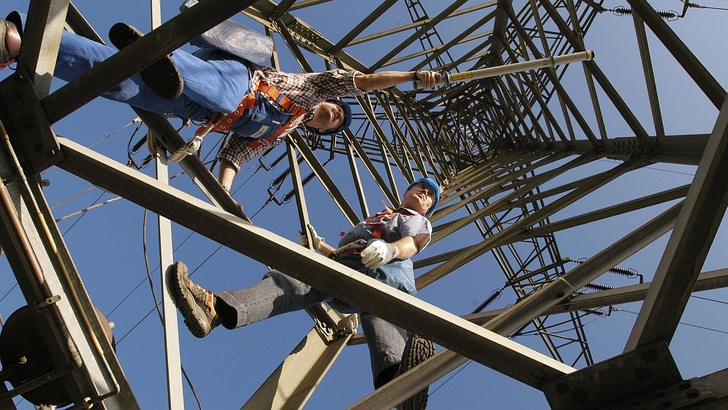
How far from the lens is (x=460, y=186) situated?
9461 millimetres

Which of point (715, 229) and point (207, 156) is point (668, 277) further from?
point (207, 156)

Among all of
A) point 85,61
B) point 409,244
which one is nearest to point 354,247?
point 409,244

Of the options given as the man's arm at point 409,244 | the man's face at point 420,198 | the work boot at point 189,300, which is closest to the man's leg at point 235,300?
the work boot at point 189,300

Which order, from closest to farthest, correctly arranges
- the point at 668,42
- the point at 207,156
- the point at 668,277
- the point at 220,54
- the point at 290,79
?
1. the point at 668,277
2. the point at 220,54
3. the point at 290,79
4. the point at 668,42
5. the point at 207,156

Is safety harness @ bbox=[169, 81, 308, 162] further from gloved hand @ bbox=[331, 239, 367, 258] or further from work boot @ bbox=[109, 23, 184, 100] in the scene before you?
gloved hand @ bbox=[331, 239, 367, 258]

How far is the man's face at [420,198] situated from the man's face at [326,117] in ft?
3.05

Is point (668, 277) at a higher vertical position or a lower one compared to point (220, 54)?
lower

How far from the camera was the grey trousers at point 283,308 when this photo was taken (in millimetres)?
3893

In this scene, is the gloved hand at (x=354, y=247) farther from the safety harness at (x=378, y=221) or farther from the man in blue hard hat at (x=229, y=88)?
the man in blue hard hat at (x=229, y=88)

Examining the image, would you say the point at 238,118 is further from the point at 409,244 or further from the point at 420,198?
the point at 420,198

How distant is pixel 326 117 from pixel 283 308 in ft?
4.92

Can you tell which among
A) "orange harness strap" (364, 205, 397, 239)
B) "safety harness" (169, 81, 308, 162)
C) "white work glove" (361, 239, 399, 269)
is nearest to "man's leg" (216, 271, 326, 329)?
"white work glove" (361, 239, 399, 269)

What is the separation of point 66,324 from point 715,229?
8.23 feet

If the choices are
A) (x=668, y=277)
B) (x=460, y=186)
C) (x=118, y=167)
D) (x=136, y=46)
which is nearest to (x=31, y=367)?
(x=118, y=167)
